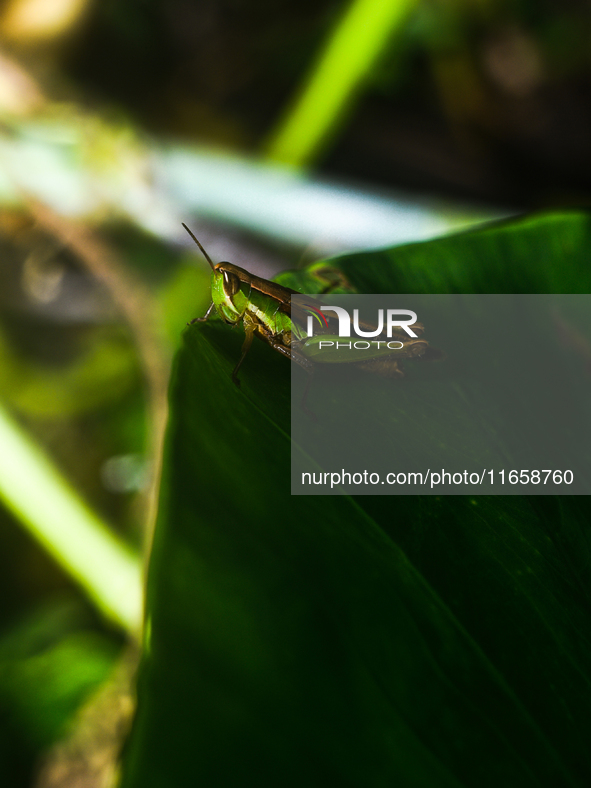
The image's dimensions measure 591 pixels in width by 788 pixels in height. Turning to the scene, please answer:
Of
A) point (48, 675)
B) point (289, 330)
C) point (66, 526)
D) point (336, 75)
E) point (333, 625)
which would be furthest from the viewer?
point (336, 75)

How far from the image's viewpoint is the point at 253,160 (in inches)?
52.1

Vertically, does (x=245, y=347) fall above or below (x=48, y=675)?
above

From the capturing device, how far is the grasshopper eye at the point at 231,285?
500mm

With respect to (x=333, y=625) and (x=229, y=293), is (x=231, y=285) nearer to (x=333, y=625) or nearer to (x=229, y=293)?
(x=229, y=293)

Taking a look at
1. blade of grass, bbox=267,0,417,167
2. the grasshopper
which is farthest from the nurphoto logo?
blade of grass, bbox=267,0,417,167

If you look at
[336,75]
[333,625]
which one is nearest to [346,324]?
[333,625]

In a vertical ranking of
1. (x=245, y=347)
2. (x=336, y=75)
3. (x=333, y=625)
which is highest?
(x=336, y=75)

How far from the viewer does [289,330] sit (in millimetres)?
468

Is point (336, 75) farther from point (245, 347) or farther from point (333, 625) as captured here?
point (333, 625)

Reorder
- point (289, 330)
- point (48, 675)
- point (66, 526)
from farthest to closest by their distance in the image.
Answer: point (48, 675)
point (66, 526)
point (289, 330)

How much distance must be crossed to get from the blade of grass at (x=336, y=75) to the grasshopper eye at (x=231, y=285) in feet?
3.21

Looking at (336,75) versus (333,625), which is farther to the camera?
(336,75)

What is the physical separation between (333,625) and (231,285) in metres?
0.30

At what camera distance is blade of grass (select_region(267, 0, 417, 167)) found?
1202 mm
